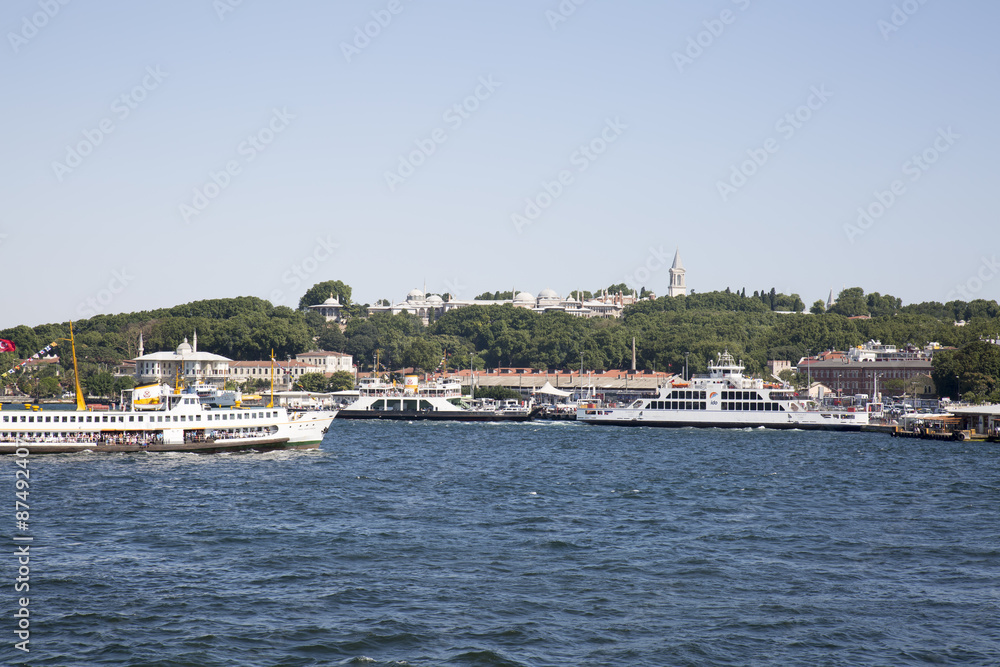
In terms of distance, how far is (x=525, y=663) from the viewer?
17891mm

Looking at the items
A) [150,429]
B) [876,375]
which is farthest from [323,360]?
[150,429]

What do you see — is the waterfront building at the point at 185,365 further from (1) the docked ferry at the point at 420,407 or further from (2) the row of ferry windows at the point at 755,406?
(2) the row of ferry windows at the point at 755,406

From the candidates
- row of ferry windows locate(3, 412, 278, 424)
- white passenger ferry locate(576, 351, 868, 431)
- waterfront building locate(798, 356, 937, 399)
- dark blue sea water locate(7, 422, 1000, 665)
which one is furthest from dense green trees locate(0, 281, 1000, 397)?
dark blue sea water locate(7, 422, 1000, 665)

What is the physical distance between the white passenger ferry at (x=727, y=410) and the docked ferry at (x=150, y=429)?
36.4m

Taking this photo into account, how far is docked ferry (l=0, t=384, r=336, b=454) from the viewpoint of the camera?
4944 cm

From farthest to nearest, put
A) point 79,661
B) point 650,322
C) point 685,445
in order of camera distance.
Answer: point 650,322
point 685,445
point 79,661

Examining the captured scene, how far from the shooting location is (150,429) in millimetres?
50406

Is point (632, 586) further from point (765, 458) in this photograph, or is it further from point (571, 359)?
point (571, 359)

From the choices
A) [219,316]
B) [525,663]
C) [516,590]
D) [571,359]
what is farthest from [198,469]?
[219,316]

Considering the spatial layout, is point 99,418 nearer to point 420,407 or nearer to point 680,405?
point 420,407

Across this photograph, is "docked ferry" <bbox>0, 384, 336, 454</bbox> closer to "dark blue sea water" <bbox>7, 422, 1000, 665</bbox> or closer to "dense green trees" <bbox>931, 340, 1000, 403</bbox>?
"dark blue sea water" <bbox>7, 422, 1000, 665</bbox>

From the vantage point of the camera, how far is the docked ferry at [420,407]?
89.2 meters

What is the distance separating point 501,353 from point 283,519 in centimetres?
11846

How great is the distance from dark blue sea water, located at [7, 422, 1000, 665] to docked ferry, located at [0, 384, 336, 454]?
5.88m
